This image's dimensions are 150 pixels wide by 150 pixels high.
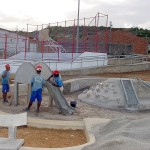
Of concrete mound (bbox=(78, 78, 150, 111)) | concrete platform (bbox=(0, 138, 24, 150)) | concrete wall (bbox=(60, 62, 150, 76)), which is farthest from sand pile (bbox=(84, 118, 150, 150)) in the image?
concrete wall (bbox=(60, 62, 150, 76))

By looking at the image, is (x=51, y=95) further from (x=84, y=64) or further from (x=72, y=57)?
(x=72, y=57)

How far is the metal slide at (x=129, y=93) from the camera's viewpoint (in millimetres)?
16250

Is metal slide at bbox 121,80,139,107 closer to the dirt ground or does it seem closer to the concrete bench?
the dirt ground

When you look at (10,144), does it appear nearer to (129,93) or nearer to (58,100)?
(58,100)

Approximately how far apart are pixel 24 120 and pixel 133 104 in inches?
337

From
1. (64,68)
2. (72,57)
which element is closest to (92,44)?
(72,57)

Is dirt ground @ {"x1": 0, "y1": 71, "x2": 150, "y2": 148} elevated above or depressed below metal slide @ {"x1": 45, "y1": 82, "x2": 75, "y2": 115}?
below

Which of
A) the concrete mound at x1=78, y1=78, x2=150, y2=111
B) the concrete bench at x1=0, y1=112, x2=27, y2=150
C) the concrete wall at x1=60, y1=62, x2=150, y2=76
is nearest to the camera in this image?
the concrete bench at x1=0, y1=112, x2=27, y2=150

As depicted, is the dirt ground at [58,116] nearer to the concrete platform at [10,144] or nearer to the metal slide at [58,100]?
the metal slide at [58,100]

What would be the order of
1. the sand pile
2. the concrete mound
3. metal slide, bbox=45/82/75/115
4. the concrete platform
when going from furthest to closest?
1. the concrete mound
2. metal slide, bbox=45/82/75/115
3. the concrete platform
4. the sand pile

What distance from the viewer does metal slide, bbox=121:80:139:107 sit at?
16250 millimetres

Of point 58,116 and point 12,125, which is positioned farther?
point 58,116

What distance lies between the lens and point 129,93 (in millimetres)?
16938

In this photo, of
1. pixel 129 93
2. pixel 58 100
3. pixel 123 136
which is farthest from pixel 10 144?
pixel 129 93
